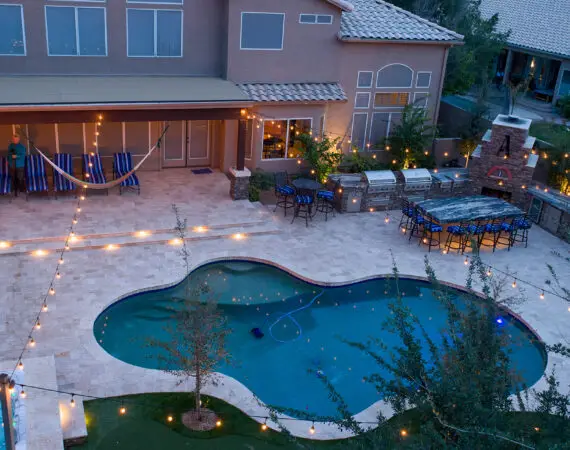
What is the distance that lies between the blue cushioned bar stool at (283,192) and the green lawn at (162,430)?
7933 millimetres

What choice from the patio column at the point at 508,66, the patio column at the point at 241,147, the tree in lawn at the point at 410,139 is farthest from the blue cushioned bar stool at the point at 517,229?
the patio column at the point at 508,66

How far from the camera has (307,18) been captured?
1833 cm

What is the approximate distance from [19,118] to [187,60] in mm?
5067

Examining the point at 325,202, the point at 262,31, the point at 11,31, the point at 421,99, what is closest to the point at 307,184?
the point at 325,202

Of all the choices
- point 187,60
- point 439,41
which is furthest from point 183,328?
point 439,41

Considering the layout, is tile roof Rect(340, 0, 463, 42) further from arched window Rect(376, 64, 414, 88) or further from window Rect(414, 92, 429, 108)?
window Rect(414, 92, 429, 108)

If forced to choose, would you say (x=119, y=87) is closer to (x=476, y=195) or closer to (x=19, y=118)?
(x=19, y=118)

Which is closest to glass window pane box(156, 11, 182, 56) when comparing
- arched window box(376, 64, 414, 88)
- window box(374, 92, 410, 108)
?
arched window box(376, 64, 414, 88)

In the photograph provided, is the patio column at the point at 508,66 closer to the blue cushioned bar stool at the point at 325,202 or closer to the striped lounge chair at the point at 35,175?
the blue cushioned bar stool at the point at 325,202

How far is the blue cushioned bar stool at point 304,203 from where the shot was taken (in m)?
17.0

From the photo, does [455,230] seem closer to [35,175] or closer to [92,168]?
[92,168]

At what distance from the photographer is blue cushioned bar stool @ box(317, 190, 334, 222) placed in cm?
1741

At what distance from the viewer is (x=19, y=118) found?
48.5 ft

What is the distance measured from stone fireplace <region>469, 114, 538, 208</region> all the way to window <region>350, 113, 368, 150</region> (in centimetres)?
349
